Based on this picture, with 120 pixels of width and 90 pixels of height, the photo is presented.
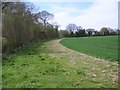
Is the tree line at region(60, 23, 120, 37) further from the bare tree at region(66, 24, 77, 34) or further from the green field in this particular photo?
the green field

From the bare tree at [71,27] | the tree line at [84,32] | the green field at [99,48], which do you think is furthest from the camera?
the bare tree at [71,27]

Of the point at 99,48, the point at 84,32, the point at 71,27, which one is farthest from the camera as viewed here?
the point at 71,27

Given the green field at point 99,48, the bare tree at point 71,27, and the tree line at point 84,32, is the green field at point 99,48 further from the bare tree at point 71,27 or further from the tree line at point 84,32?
the bare tree at point 71,27

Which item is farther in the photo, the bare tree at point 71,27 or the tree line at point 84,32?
the bare tree at point 71,27

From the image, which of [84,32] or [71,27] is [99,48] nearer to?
[84,32]

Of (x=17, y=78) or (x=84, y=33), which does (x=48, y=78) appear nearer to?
(x=17, y=78)

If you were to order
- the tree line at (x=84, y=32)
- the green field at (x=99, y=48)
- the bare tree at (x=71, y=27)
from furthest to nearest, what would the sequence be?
the bare tree at (x=71, y=27) < the tree line at (x=84, y=32) < the green field at (x=99, y=48)

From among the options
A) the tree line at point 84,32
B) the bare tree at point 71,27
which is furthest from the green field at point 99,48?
the bare tree at point 71,27

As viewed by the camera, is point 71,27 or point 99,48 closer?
point 99,48

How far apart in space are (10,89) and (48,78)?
210 centimetres

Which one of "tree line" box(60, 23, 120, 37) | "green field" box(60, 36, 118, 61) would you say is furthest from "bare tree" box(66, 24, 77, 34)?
"green field" box(60, 36, 118, 61)

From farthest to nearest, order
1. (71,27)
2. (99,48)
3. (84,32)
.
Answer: (71,27) < (84,32) < (99,48)

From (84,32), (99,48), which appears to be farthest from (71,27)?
(99,48)

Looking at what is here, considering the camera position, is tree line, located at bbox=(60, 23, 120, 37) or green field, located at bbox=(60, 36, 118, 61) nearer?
green field, located at bbox=(60, 36, 118, 61)
